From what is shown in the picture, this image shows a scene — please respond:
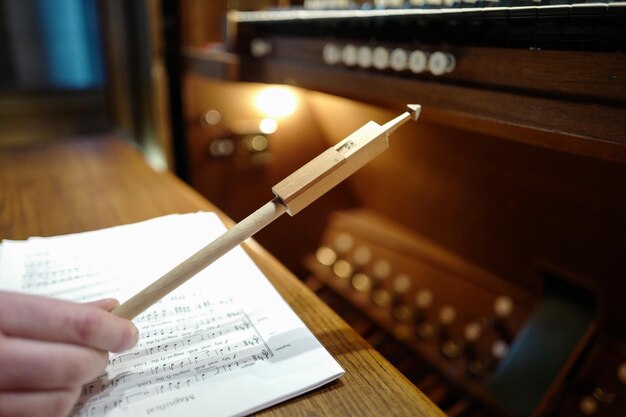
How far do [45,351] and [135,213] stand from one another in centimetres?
67

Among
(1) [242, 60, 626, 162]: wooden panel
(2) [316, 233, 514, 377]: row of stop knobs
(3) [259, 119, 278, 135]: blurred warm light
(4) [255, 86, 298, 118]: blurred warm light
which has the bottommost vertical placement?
(2) [316, 233, 514, 377]: row of stop knobs

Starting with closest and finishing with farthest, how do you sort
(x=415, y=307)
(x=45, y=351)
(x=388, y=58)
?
(x=45, y=351) → (x=388, y=58) → (x=415, y=307)

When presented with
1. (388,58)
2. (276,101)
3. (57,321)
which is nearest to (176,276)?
(57,321)

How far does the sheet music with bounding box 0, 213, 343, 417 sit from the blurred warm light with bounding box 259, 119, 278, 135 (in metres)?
1.29

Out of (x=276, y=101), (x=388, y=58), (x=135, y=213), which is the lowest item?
(x=135, y=213)

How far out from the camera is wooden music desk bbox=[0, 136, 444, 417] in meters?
0.47

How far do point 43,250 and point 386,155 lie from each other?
4.10 feet

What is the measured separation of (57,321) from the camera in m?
0.37

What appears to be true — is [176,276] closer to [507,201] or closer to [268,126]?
[507,201]

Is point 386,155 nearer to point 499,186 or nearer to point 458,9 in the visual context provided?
point 499,186

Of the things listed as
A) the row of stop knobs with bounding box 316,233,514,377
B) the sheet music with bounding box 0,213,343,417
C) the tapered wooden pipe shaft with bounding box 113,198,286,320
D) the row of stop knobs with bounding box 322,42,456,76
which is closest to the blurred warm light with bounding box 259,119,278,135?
the row of stop knobs with bounding box 316,233,514,377

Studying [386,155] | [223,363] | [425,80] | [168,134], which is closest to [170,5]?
[168,134]

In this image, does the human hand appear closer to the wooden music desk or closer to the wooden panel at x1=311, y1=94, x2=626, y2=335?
the wooden music desk

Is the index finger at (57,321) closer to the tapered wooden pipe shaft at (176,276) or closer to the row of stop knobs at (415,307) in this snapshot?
the tapered wooden pipe shaft at (176,276)
